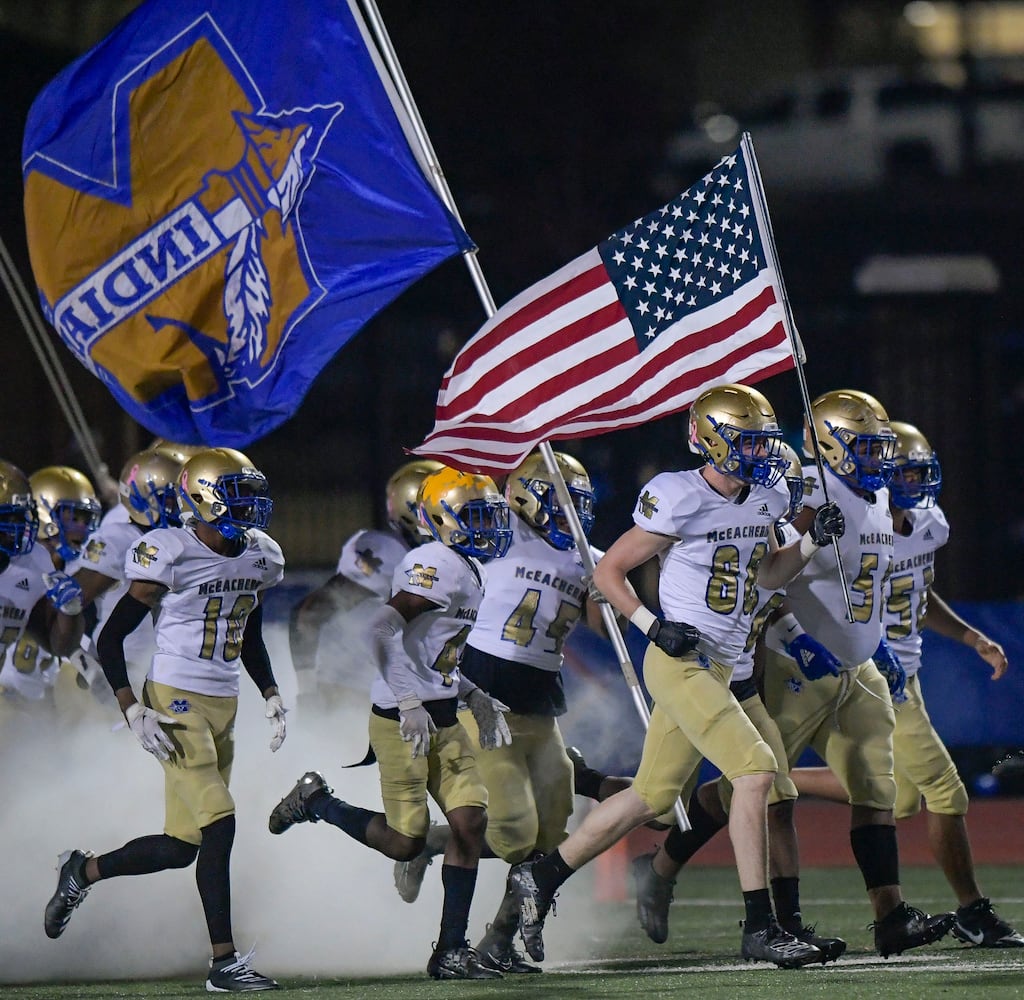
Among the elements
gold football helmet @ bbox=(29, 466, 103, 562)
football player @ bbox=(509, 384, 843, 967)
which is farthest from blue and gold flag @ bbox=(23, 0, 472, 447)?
gold football helmet @ bbox=(29, 466, 103, 562)

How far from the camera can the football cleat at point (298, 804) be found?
740 cm

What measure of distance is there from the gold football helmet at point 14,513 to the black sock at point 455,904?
2237 millimetres

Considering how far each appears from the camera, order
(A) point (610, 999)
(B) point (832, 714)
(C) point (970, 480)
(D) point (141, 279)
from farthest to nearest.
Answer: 1. (C) point (970, 480)
2. (D) point (141, 279)
3. (B) point (832, 714)
4. (A) point (610, 999)

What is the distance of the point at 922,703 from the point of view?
7.68 meters

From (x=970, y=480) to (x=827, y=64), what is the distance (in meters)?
3.27

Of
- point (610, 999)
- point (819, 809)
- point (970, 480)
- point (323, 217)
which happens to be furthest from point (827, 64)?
point (610, 999)

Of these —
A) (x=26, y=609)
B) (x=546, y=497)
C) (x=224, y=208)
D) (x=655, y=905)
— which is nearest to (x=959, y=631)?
(x=655, y=905)

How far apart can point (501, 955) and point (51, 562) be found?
8.47 ft

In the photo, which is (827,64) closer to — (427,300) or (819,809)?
(427,300)

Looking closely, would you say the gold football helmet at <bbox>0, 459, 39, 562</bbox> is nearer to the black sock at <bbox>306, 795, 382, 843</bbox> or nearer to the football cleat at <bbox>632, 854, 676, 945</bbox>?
the black sock at <bbox>306, 795, 382, 843</bbox>

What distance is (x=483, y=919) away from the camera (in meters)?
7.73

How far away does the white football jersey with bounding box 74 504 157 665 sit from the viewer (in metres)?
8.69

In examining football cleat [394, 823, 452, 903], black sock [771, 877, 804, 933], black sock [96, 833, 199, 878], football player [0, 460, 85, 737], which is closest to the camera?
black sock [96, 833, 199, 878]

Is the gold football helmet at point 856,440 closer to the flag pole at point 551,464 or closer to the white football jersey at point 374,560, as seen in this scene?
the flag pole at point 551,464
